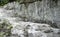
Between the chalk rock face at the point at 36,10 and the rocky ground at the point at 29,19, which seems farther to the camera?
the chalk rock face at the point at 36,10

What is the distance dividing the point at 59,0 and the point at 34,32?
1.59 meters

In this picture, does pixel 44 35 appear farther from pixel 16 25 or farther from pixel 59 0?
pixel 59 0

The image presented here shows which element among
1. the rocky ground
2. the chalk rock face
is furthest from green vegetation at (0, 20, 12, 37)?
the chalk rock face

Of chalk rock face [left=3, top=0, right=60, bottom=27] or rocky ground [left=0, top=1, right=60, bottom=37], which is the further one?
chalk rock face [left=3, top=0, right=60, bottom=27]

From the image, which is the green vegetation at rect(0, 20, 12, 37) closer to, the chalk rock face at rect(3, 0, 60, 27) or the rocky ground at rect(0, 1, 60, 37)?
the rocky ground at rect(0, 1, 60, 37)

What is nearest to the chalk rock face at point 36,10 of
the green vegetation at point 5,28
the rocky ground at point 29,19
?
the rocky ground at point 29,19

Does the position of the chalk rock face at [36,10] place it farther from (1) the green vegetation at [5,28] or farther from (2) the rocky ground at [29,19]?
(1) the green vegetation at [5,28]

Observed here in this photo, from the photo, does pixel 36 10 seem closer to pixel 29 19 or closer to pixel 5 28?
pixel 29 19

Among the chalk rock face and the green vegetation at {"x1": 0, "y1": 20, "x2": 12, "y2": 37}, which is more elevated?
the chalk rock face

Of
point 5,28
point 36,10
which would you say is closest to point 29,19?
point 36,10

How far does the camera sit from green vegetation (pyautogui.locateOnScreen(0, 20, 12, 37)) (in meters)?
3.75

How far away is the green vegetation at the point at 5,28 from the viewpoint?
12.3 ft

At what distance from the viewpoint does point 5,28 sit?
3.94 meters

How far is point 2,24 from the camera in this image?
407 cm
